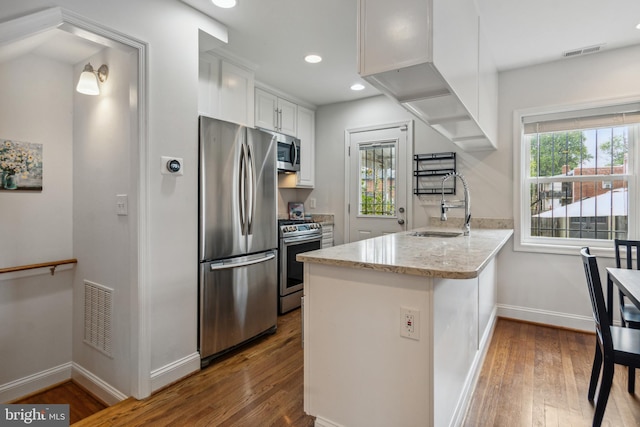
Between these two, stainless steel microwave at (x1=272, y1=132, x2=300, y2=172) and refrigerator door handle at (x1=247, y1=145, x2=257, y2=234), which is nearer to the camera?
refrigerator door handle at (x1=247, y1=145, x2=257, y2=234)

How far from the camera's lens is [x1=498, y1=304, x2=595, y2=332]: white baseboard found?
10.1ft

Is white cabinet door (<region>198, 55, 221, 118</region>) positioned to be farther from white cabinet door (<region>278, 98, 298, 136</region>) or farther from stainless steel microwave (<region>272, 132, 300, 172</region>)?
white cabinet door (<region>278, 98, 298, 136</region>)

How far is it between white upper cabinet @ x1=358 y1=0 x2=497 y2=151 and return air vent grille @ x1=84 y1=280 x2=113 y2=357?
7.18 ft

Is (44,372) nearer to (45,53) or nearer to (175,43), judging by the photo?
(45,53)

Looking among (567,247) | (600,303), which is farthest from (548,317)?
(600,303)

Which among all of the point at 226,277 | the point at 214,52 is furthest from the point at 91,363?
the point at 214,52

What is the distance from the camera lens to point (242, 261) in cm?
266

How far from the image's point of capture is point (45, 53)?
97.3 inches

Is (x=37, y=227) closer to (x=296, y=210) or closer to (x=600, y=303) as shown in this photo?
(x=296, y=210)

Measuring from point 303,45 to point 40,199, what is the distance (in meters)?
2.42

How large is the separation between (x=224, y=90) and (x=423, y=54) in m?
2.05

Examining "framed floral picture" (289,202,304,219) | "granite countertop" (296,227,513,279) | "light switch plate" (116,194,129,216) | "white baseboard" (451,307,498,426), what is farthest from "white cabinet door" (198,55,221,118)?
"white baseboard" (451,307,498,426)

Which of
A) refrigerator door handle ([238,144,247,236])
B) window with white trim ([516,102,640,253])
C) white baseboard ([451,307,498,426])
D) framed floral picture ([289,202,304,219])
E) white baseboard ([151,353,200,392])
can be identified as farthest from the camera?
framed floral picture ([289,202,304,219])

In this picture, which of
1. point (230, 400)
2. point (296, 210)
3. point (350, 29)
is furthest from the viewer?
point (296, 210)
